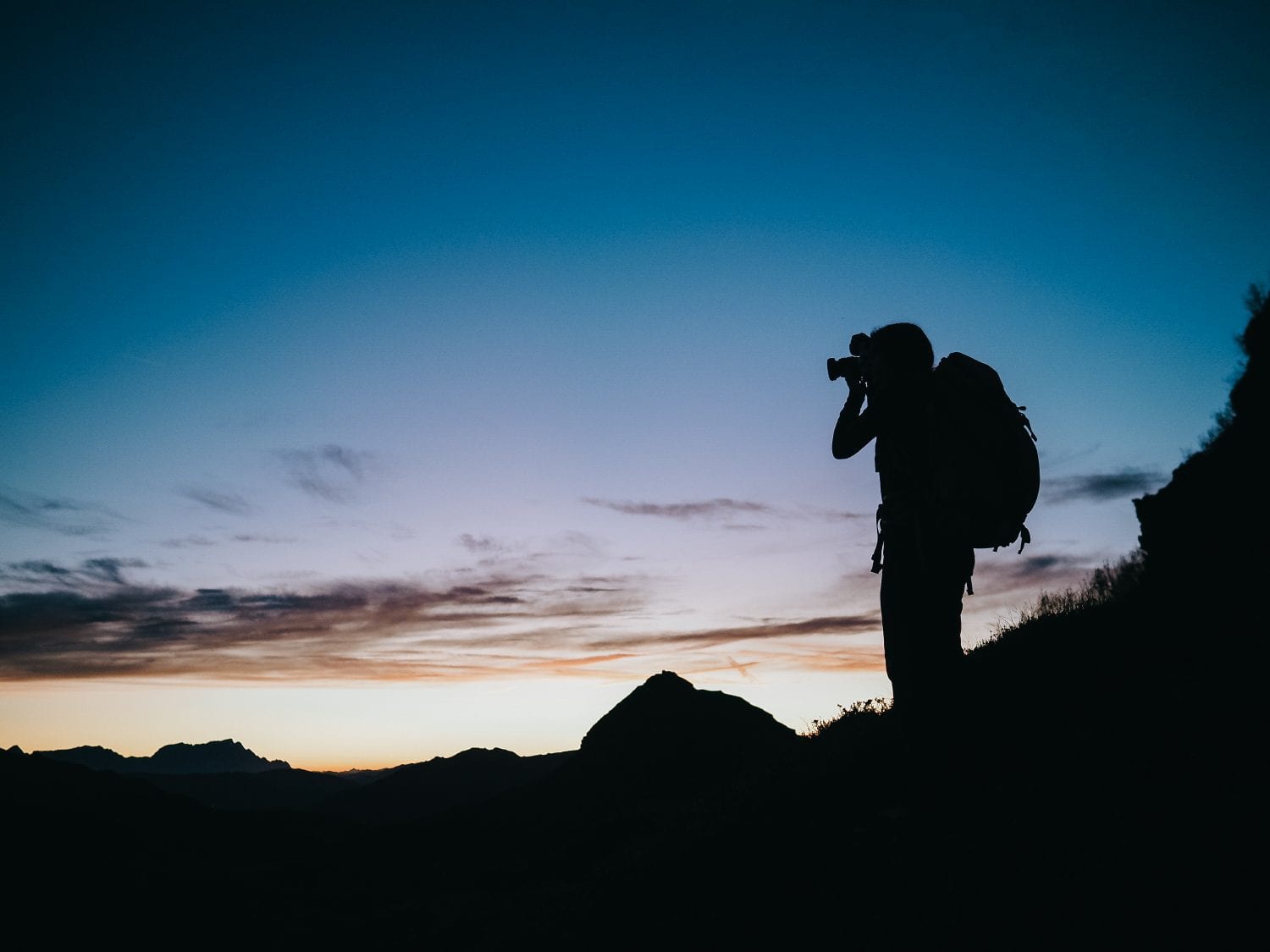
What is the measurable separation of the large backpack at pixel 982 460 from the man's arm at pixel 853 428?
1.16ft

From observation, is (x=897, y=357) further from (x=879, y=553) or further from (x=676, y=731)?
(x=676, y=731)

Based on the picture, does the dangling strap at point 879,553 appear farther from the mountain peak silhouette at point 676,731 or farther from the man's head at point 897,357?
the mountain peak silhouette at point 676,731

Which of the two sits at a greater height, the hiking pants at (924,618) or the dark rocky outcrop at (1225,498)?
the dark rocky outcrop at (1225,498)

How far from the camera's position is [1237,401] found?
1348 cm

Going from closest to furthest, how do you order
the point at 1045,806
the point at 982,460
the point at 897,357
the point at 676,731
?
the point at 982,460 < the point at 1045,806 < the point at 897,357 < the point at 676,731

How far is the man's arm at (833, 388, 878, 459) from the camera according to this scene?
3.59 meters

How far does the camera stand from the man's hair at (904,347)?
3.59 metres

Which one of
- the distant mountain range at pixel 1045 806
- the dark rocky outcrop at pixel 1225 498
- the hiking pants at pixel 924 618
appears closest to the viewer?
the distant mountain range at pixel 1045 806

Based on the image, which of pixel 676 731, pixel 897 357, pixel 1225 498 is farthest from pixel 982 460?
pixel 676 731

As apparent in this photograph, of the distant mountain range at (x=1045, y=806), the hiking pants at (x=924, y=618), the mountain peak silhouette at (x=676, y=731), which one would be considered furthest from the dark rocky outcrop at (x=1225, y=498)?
the mountain peak silhouette at (x=676, y=731)

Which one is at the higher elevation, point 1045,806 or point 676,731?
point 1045,806

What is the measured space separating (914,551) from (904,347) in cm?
115

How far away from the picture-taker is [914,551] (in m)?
3.39

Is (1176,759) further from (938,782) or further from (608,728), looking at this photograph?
(608,728)
